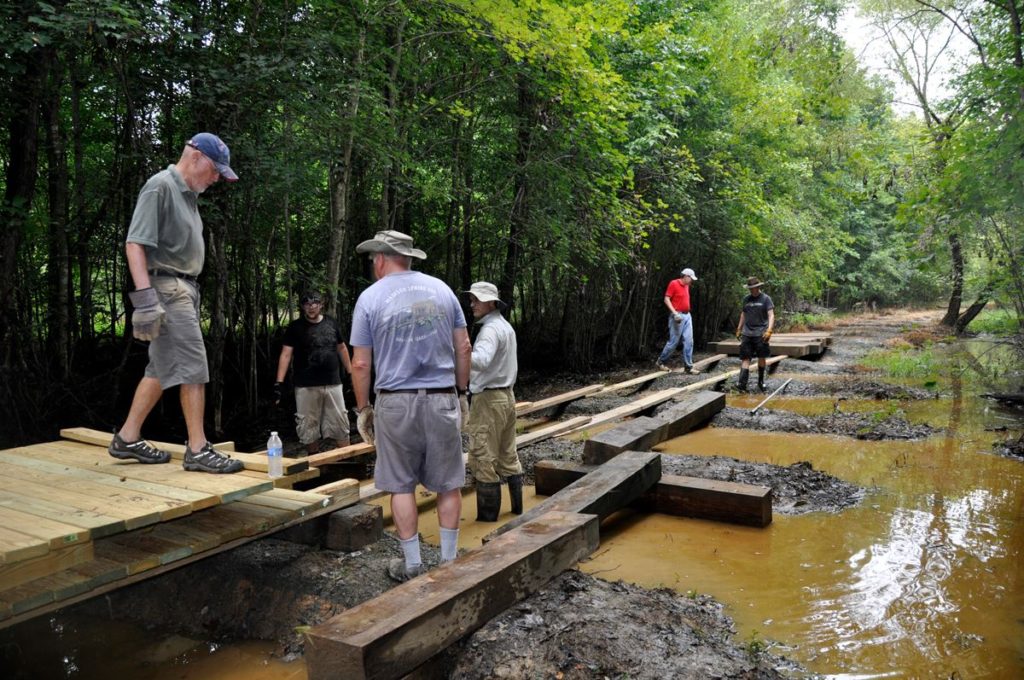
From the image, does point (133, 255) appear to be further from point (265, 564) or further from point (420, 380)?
point (265, 564)

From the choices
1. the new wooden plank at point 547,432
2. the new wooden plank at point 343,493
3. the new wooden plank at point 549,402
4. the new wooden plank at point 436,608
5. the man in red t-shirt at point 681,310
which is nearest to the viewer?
the new wooden plank at point 436,608

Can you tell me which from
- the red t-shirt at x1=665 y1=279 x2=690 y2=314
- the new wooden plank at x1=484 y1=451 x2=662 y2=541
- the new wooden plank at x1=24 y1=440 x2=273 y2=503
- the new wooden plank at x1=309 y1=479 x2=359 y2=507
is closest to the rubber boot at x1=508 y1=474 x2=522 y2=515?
the new wooden plank at x1=484 y1=451 x2=662 y2=541

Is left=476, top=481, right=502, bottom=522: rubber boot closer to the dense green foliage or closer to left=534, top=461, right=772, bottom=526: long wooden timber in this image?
left=534, top=461, right=772, bottom=526: long wooden timber

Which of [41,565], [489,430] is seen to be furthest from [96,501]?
[489,430]

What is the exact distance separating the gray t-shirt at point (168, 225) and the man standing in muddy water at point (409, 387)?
927mm

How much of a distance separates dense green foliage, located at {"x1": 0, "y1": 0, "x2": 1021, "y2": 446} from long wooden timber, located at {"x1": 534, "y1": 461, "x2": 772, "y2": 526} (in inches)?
186

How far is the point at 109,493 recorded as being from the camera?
11.0ft

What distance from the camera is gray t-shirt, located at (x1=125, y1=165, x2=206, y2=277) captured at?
137 inches

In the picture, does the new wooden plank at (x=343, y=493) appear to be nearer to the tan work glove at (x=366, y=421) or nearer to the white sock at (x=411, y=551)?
the tan work glove at (x=366, y=421)

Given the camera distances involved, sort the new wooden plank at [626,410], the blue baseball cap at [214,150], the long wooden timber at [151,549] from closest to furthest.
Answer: the long wooden timber at [151,549] < the blue baseball cap at [214,150] < the new wooden plank at [626,410]

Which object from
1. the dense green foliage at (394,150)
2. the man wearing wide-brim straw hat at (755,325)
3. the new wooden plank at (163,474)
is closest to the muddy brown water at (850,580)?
the new wooden plank at (163,474)

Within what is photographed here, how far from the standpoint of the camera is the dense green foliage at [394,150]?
6906 millimetres

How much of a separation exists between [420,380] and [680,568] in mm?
2076

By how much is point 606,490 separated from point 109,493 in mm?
3001
